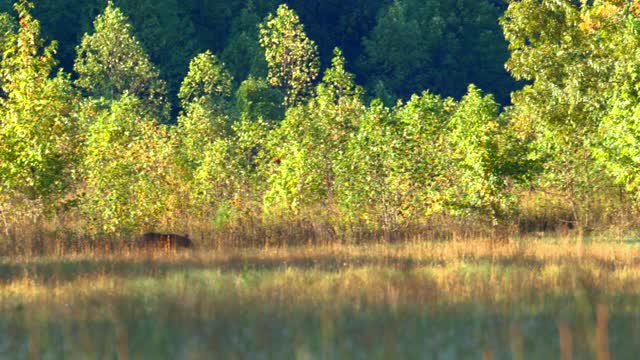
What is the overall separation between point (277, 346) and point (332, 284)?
6810mm

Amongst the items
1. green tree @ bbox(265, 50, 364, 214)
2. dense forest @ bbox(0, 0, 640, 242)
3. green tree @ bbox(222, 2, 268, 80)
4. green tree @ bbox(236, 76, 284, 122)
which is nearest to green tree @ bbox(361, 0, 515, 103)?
green tree @ bbox(222, 2, 268, 80)

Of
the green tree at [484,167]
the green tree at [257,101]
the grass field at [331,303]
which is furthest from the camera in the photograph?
the green tree at [257,101]

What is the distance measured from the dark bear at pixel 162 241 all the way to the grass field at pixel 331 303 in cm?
123

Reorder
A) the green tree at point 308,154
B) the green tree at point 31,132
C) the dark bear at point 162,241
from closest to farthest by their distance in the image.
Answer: the green tree at point 31,132 < the dark bear at point 162,241 < the green tree at point 308,154

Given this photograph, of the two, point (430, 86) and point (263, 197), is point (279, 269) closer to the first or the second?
point (263, 197)

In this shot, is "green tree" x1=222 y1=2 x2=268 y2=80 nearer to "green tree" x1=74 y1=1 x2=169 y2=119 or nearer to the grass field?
"green tree" x1=74 y1=1 x2=169 y2=119

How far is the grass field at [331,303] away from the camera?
A: 17297 millimetres

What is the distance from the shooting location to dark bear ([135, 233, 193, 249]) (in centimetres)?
3111

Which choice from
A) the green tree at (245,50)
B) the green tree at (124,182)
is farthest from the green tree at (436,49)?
the green tree at (124,182)

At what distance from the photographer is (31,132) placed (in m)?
31.0

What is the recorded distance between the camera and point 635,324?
741 inches

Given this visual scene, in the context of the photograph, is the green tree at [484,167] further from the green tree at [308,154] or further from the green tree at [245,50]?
the green tree at [245,50]

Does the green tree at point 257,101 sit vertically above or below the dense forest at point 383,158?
above

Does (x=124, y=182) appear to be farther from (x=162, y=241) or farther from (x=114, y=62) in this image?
(x=114, y=62)
